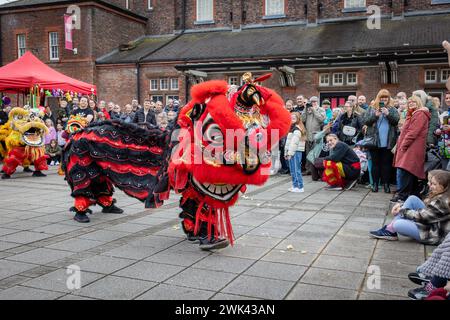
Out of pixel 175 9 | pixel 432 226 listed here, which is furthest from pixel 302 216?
pixel 175 9

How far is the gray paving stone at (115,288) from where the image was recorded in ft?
11.9

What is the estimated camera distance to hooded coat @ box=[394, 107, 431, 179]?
772cm

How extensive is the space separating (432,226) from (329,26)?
1866 cm

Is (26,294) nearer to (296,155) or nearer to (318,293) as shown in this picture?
(318,293)

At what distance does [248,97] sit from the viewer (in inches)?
176

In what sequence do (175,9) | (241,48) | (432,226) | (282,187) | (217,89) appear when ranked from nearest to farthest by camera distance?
(217,89) < (432,226) < (282,187) < (241,48) < (175,9)

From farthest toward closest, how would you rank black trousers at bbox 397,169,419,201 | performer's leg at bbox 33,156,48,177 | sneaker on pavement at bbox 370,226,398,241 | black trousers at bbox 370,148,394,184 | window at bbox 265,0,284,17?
window at bbox 265,0,284,17, performer's leg at bbox 33,156,48,177, black trousers at bbox 370,148,394,184, black trousers at bbox 397,169,419,201, sneaker on pavement at bbox 370,226,398,241

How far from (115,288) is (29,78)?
35.4 ft

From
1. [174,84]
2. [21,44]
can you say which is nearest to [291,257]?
[174,84]

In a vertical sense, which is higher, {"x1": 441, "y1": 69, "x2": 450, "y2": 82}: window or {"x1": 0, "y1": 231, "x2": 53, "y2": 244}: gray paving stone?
{"x1": 441, "y1": 69, "x2": 450, "y2": 82}: window

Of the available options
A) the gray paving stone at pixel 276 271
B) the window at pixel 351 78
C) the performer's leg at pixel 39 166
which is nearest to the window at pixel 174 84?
the window at pixel 351 78

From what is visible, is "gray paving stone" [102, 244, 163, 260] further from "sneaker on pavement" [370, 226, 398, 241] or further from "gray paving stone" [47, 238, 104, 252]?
"sneaker on pavement" [370, 226, 398, 241]

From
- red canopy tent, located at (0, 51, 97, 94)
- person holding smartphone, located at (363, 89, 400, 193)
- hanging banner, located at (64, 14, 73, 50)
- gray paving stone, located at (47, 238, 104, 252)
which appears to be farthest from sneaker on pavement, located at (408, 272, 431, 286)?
hanging banner, located at (64, 14, 73, 50)
